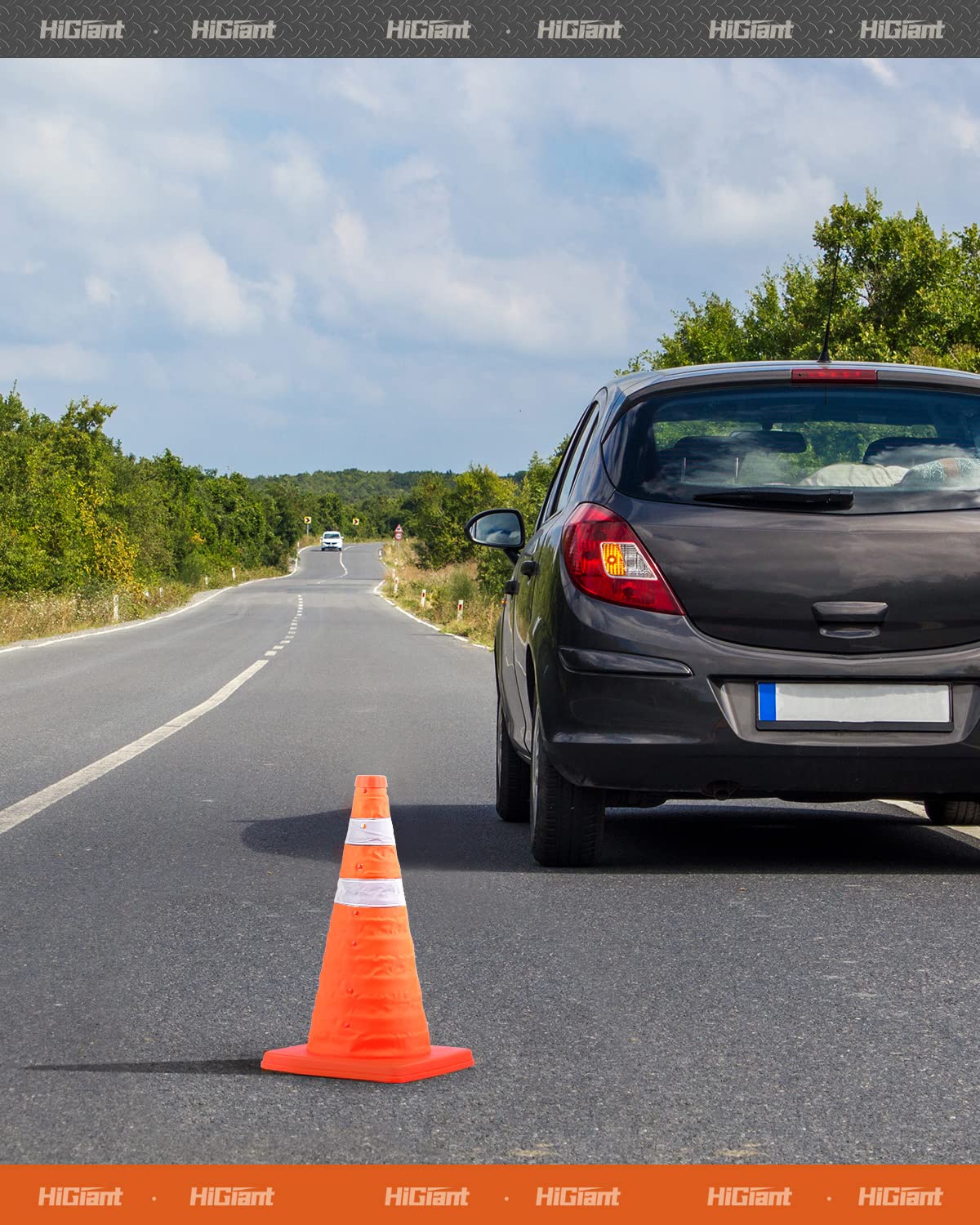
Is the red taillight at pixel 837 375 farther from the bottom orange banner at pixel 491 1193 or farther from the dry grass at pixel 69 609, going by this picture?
the dry grass at pixel 69 609

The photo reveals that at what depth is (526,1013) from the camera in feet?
15.5

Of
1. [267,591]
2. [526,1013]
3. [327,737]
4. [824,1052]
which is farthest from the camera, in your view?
[267,591]

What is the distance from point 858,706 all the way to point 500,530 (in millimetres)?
2446

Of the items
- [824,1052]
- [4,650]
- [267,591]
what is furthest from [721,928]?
[267,591]

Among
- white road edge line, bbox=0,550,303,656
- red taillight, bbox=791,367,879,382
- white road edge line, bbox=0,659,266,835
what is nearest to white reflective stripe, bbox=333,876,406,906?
red taillight, bbox=791,367,879,382

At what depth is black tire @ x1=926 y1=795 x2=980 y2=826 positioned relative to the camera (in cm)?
788

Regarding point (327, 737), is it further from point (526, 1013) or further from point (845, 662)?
point (526, 1013)

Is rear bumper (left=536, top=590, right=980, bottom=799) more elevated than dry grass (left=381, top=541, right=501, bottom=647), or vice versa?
rear bumper (left=536, top=590, right=980, bottom=799)

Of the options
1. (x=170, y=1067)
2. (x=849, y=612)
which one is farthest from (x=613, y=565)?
(x=170, y=1067)

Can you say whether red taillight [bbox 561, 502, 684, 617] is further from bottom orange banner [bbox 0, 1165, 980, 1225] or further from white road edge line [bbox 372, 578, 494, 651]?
white road edge line [bbox 372, 578, 494, 651]

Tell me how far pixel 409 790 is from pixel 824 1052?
583cm

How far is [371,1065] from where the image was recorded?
4105 millimetres

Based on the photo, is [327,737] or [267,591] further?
[267,591]

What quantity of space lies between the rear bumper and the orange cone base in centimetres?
230
